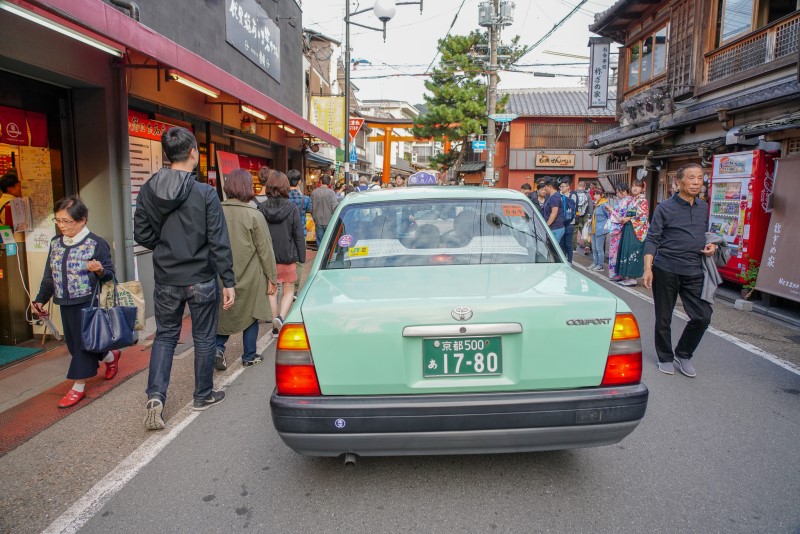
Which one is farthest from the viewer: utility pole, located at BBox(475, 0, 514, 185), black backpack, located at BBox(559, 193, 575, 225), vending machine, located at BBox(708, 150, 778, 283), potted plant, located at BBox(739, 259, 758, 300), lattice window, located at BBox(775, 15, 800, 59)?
utility pole, located at BBox(475, 0, 514, 185)

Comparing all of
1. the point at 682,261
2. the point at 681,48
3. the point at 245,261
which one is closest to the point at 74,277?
the point at 245,261

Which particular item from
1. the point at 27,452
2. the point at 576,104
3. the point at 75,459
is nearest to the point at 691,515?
the point at 75,459

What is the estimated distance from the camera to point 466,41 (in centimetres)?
2858

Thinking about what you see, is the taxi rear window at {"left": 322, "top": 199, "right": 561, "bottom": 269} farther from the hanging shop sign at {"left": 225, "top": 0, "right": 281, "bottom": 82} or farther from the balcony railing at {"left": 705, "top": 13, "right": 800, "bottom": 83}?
the balcony railing at {"left": 705, "top": 13, "right": 800, "bottom": 83}

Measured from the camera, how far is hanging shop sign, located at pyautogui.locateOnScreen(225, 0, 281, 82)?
10023 millimetres

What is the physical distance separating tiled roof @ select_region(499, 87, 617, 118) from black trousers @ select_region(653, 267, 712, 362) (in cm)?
2742

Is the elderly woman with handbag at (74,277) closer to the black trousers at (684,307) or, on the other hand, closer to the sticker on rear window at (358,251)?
the sticker on rear window at (358,251)

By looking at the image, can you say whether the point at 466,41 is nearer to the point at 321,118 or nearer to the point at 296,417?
the point at 321,118

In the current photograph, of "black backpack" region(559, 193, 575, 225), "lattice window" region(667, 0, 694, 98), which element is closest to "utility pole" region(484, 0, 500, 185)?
"lattice window" region(667, 0, 694, 98)

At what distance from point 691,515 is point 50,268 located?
449 cm

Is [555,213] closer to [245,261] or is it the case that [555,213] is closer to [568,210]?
[568,210]

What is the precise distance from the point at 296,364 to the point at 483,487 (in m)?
1.22

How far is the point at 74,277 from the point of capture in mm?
4137

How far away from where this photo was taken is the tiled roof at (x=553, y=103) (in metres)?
31.7
